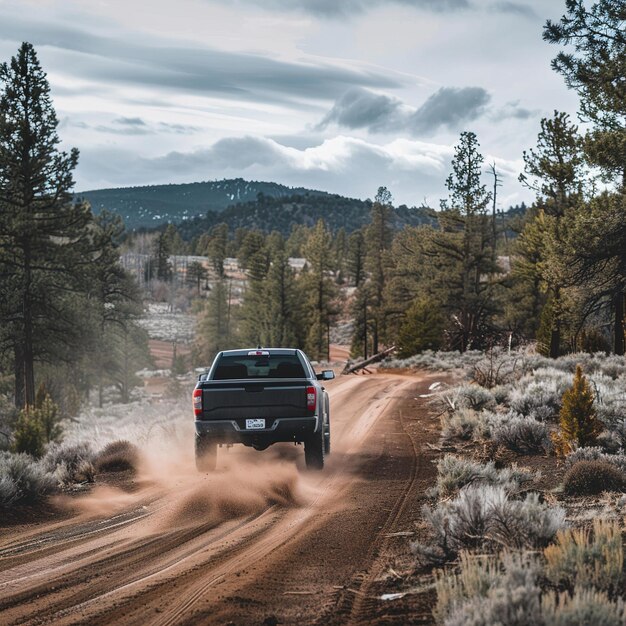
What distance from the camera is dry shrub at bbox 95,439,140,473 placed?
13078 millimetres

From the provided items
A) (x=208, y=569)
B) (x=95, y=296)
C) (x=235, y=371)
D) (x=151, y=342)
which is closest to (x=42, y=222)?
(x=95, y=296)

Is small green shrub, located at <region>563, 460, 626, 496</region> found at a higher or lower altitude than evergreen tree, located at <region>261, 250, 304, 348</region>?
lower

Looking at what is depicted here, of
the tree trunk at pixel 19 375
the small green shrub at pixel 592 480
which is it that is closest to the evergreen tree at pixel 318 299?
the tree trunk at pixel 19 375

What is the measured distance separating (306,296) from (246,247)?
191 ft

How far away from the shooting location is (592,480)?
883cm

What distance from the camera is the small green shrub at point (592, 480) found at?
8773 mm

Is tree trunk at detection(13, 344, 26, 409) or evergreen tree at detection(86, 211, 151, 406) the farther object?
evergreen tree at detection(86, 211, 151, 406)

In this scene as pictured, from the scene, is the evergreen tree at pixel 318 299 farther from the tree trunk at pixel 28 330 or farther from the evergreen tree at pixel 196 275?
the evergreen tree at pixel 196 275

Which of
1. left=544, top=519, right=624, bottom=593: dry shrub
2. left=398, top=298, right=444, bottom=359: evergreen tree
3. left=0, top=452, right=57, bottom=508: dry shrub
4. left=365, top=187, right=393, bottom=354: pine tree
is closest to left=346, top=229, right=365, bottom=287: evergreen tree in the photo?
left=365, top=187, right=393, bottom=354: pine tree

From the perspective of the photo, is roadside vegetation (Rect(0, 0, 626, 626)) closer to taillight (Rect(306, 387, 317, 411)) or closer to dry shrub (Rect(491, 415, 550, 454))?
dry shrub (Rect(491, 415, 550, 454))

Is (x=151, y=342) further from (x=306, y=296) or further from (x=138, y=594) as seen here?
(x=138, y=594)

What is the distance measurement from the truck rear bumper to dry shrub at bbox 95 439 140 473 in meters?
2.84

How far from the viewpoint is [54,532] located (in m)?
8.34

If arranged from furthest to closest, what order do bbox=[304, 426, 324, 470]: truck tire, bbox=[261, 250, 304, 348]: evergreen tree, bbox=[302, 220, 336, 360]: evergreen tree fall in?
bbox=[302, 220, 336, 360]: evergreen tree → bbox=[261, 250, 304, 348]: evergreen tree → bbox=[304, 426, 324, 470]: truck tire
